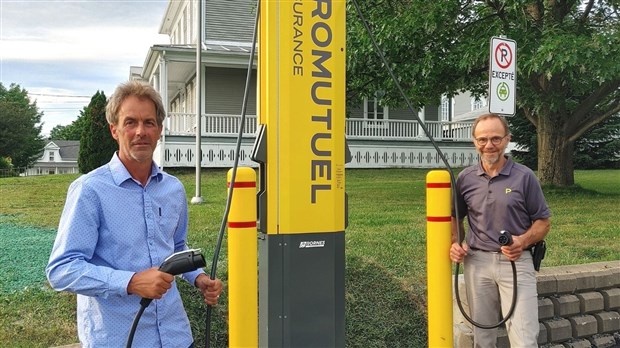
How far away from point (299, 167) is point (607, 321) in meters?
3.82

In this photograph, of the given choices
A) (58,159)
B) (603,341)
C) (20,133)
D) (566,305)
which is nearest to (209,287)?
(566,305)

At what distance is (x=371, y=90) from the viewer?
12.5 metres

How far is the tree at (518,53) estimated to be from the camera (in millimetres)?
9086

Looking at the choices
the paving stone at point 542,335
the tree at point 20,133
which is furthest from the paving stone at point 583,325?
the tree at point 20,133

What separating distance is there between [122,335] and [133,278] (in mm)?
262

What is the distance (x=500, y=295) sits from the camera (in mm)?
3689

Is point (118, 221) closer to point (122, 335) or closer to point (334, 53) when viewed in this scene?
point (122, 335)

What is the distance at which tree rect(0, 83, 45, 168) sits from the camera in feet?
165

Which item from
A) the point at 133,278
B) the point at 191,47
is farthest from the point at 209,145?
the point at 133,278

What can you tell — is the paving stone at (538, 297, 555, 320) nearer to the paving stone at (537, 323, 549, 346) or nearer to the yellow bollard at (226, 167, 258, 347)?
the paving stone at (537, 323, 549, 346)

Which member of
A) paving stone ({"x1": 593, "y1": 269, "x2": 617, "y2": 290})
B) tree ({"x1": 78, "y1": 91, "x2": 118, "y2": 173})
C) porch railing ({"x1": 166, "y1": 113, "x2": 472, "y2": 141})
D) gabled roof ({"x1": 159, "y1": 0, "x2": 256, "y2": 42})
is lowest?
paving stone ({"x1": 593, "y1": 269, "x2": 617, "y2": 290})

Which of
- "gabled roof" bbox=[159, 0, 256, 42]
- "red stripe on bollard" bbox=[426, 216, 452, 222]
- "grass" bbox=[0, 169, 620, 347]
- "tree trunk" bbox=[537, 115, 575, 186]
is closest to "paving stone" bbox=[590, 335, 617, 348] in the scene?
"grass" bbox=[0, 169, 620, 347]

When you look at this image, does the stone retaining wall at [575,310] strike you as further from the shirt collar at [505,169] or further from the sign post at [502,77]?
the sign post at [502,77]

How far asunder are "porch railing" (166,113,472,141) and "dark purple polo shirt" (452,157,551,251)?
52.5ft
